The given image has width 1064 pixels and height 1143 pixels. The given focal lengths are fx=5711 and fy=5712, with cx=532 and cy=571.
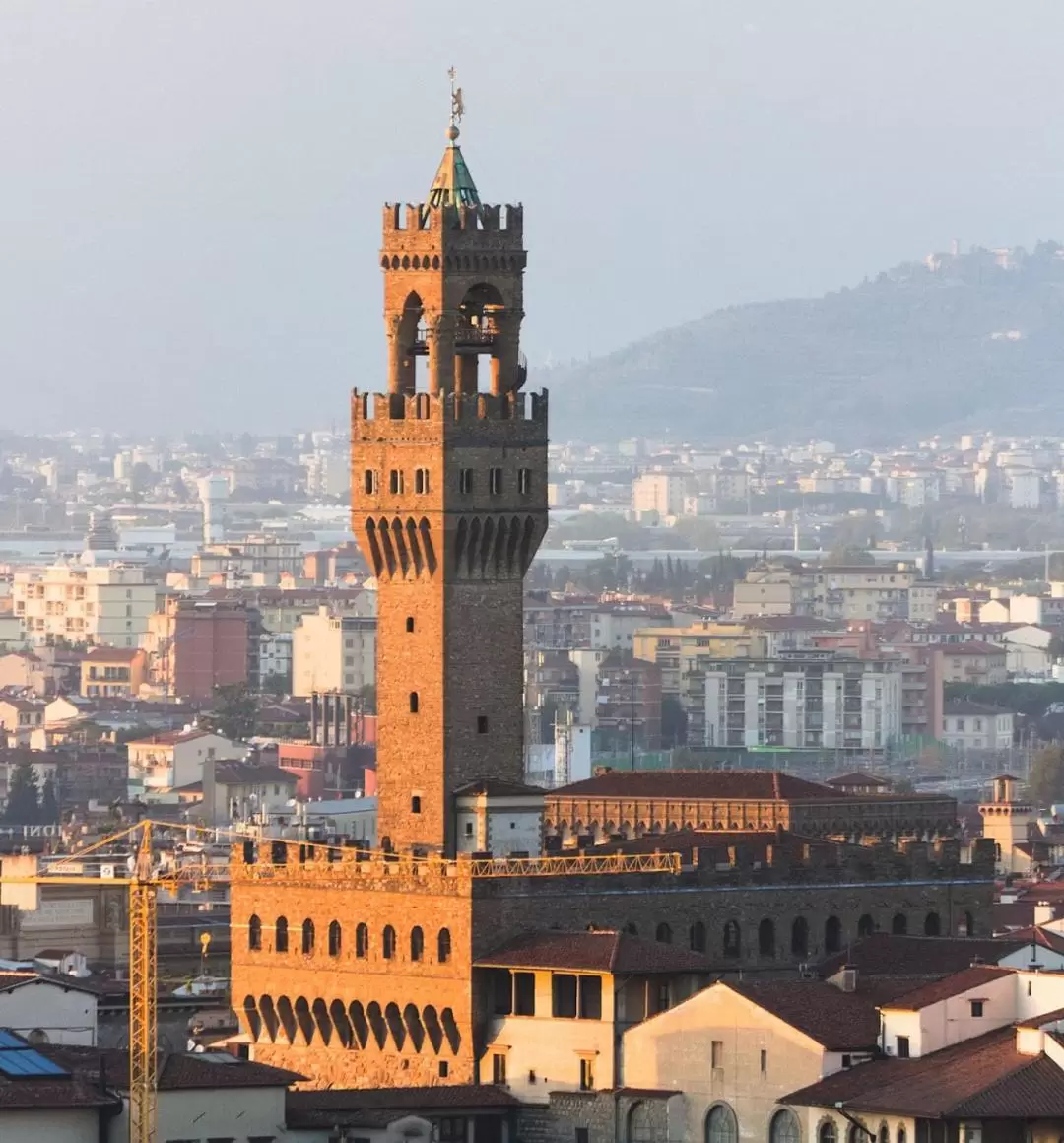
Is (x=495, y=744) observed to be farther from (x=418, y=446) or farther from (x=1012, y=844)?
(x=1012, y=844)

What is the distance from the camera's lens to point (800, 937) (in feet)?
198

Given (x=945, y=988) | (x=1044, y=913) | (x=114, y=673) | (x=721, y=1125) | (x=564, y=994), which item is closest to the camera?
(x=721, y=1125)

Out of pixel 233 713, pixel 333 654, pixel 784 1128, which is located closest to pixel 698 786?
pixel 784 1128

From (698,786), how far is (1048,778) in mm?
62071

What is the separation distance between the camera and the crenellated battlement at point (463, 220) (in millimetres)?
63500

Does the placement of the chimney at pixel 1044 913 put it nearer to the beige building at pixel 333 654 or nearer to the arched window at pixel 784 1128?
the arched window at pixel 784 1128

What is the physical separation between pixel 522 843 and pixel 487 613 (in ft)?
8.98

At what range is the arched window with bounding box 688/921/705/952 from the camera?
59094 millimetres

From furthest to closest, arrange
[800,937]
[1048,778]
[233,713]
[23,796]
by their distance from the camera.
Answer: [233,713]
[23,796]
[1048,778]
[800,937]

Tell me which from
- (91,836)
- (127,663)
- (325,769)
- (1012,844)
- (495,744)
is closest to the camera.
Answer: (495,744)

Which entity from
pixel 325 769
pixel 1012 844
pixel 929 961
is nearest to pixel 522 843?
pixel 929 961

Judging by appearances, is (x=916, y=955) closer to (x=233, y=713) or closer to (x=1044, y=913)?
(x=1044, y=913)

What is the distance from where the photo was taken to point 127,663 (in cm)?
18788

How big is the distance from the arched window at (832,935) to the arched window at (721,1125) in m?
8.70
